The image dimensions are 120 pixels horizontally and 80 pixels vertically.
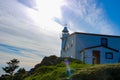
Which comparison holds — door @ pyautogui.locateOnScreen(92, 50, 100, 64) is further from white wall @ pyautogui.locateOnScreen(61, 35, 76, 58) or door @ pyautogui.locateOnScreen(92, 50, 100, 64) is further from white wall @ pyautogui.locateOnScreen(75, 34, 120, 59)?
white wall @ pyautogui.locateOnScreen(61, 35, 76, 58)

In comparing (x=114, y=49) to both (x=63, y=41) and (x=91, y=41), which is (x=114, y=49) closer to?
(x=91, y=41)

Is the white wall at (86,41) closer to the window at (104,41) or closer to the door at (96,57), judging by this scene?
the window at (104,41)

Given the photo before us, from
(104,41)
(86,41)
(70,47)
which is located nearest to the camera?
(86,41)

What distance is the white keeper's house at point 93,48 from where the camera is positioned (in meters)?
40.5

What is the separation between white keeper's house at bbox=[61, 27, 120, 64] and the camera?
→ 40500 mm

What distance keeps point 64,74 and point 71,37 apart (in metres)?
30.7

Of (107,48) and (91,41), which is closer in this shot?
(107,48)

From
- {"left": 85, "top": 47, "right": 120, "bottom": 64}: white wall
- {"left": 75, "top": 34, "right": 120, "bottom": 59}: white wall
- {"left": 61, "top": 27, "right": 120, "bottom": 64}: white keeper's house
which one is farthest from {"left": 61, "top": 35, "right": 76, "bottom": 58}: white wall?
{"left": 85, "top": 47, "right": 120, "bottom": 64}: white wall

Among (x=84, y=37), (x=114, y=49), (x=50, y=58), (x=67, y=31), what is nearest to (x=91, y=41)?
(x=84, y=37)

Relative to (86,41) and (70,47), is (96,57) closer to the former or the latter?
(86,41)

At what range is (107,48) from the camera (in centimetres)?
4162

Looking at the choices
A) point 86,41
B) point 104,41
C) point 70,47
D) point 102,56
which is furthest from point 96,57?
point 70,47

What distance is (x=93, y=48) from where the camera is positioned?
134ft

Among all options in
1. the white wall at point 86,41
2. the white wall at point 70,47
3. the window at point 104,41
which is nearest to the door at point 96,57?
the white wall at point 86,41
